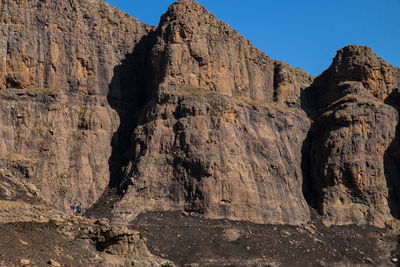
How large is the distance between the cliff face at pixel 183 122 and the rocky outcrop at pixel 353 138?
0.12m

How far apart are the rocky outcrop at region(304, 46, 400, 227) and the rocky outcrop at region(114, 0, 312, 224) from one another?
222 cm

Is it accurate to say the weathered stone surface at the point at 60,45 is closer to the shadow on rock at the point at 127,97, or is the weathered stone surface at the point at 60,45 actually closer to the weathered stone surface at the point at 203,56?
the shadow on rock at the point at 127,97

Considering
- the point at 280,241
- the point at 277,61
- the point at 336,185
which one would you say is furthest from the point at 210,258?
the point at 277,61

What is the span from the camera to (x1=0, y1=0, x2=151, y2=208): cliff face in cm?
5138

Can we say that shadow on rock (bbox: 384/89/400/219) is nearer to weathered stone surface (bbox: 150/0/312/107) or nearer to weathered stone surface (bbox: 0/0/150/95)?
weathered stone surface (bbox: 150/0/312/107)

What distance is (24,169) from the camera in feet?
162

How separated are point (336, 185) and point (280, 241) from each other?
12.0m

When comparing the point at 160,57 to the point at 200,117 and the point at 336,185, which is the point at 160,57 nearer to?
the point at 200,117

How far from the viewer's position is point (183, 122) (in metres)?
54.2

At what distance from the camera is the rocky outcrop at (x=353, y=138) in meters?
58.4

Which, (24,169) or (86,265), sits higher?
(24,169)

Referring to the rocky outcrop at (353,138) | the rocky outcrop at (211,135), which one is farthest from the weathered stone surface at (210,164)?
the rocky outcrop at (353,138)

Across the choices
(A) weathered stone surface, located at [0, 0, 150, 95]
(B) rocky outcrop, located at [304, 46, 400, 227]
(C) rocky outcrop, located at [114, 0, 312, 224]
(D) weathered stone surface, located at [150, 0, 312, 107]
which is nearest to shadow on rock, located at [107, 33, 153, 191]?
(A) weathered stone surface, located at [0, 0, 150, 95]

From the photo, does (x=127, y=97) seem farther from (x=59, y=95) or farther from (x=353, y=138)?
(x=353, y=138)
